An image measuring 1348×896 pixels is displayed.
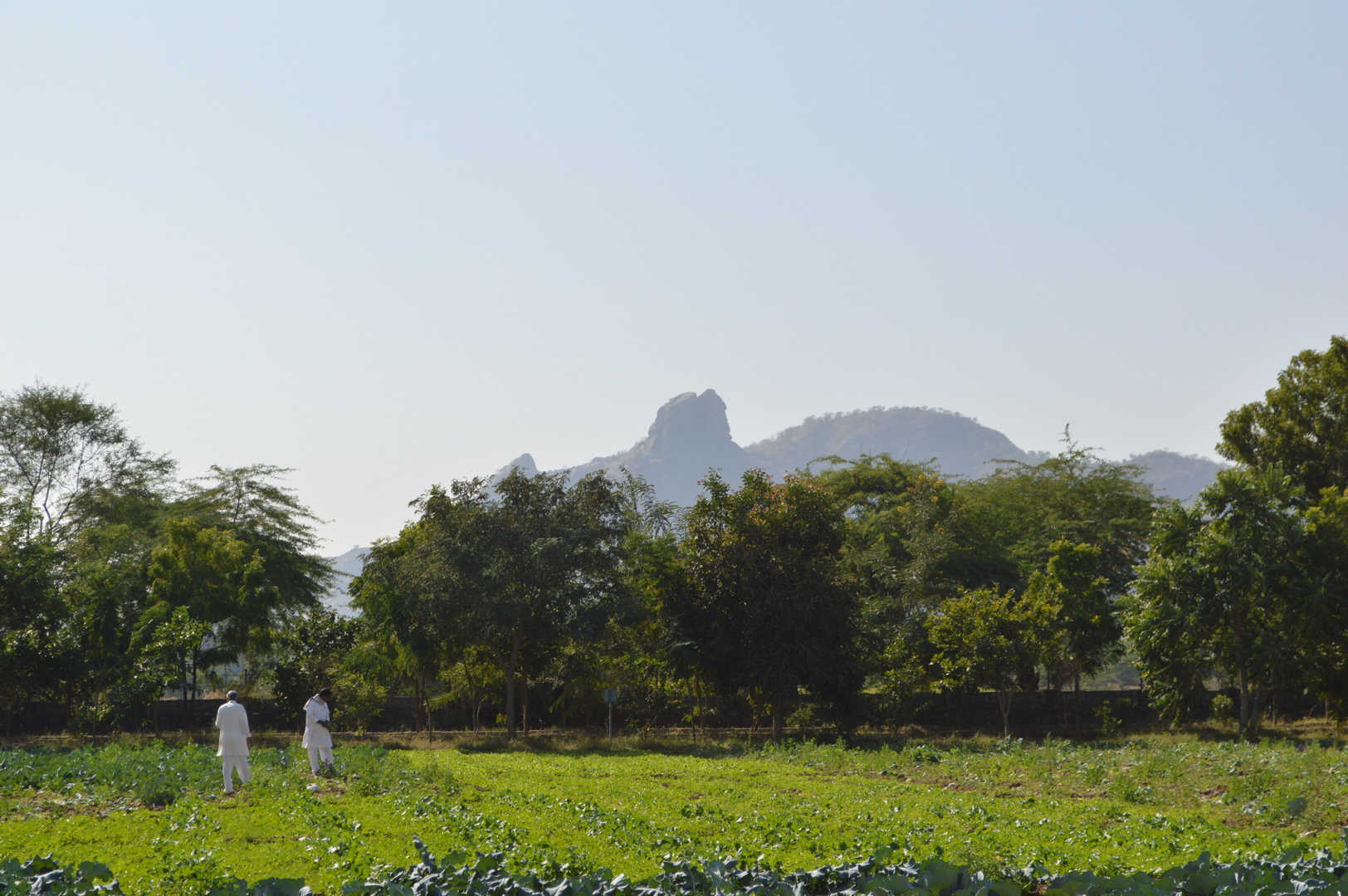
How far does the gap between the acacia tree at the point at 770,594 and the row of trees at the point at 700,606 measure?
75mm

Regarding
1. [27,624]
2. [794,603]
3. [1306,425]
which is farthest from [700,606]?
[1306,425]

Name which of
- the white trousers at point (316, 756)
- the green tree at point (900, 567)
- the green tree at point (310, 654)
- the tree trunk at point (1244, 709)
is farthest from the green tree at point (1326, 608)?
the green tree at point (310, 654)

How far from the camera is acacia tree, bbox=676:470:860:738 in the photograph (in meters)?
31.4

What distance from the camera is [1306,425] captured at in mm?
39250

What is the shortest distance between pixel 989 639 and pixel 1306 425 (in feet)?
57.4

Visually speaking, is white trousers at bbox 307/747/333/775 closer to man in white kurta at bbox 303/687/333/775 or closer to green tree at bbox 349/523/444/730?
man in white kurta at bbox 303/687/333/775

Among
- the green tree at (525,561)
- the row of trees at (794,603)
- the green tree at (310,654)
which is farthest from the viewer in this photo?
the green tree at (310,654)

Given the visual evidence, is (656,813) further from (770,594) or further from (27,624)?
(27,624)

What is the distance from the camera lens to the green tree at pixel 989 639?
1257 inches

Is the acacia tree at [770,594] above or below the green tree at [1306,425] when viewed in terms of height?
below

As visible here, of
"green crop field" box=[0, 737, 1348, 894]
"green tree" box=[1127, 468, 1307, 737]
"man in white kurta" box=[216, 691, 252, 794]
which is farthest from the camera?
"green tree" box=[1127, 468, 1307, 737]

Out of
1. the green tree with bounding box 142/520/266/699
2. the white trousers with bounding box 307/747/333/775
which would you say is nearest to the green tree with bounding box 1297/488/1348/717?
the white trousers with bounding box 307/747/333/775

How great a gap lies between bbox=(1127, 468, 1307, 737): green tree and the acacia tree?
9.07m

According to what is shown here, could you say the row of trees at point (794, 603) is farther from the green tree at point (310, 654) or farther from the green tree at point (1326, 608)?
the green tree at point (310, 654)
